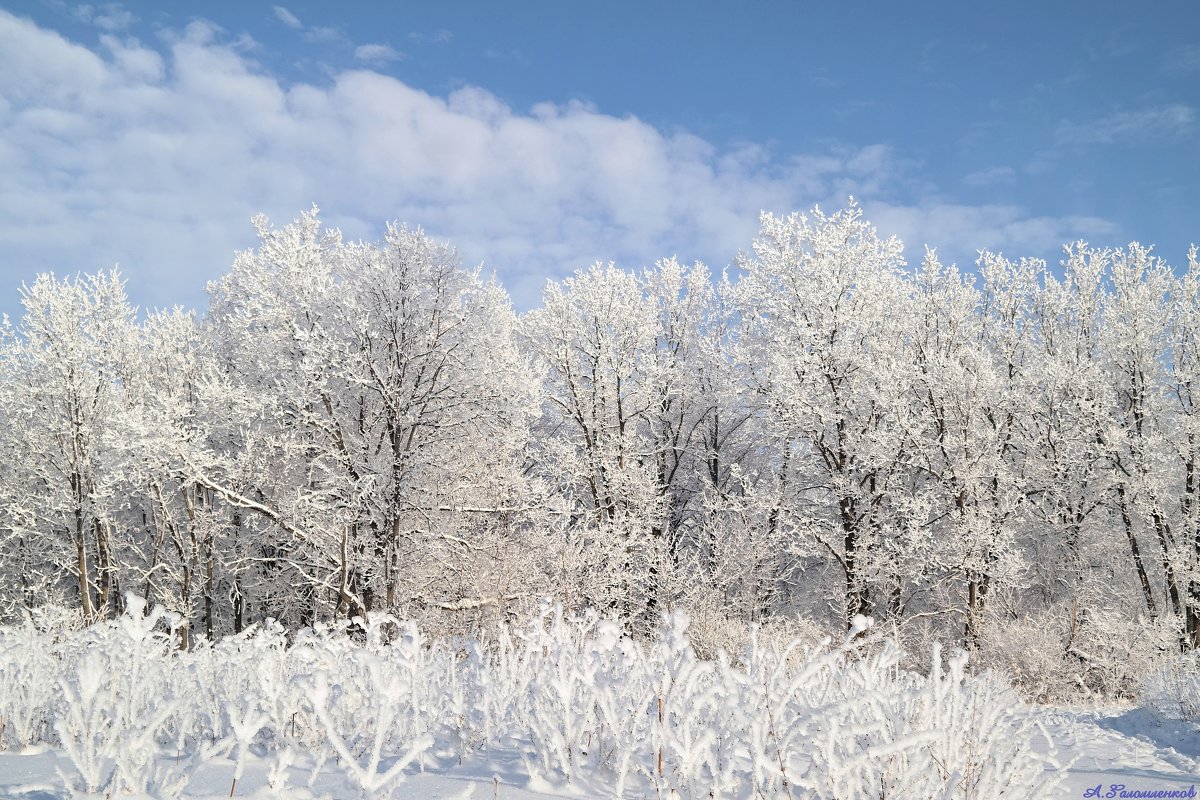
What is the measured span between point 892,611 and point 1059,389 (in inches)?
274

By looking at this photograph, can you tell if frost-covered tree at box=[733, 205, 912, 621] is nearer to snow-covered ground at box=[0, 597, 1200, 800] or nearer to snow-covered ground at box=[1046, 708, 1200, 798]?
snow-covered ground at box=[1046, 708, 1200, 798]

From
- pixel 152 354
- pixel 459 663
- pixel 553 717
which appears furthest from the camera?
pixel 152 354

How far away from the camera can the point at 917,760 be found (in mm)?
2902

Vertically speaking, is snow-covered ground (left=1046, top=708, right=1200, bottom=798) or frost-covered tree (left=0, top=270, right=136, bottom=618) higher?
frost-covered tree (left=0, top=270, right=136, bottom=618)

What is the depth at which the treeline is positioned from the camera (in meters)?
14.7

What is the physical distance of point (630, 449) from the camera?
790 inches

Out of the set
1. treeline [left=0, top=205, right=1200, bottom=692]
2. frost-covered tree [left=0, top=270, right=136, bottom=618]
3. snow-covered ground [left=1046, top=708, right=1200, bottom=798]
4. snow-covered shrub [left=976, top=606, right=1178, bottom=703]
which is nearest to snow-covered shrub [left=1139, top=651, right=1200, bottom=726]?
snow-covered ground [left=1046, top=708, right=1200, bottom=798]

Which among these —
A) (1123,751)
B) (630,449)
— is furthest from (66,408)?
(1123,751)

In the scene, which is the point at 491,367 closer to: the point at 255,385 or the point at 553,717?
the point at 255,385

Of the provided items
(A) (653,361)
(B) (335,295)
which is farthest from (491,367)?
(A) (653,361)

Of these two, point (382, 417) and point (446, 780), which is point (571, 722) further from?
point (382, 417)

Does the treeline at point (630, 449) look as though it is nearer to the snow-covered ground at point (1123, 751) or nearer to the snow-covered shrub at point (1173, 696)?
the snow-covered shrub at point (1173, 696)

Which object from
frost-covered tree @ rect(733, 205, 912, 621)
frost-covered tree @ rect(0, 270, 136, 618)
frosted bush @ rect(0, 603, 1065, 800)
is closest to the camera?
frosted bush @ rect(0, 603, 1065, 800)

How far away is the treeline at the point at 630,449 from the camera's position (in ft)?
48.3
